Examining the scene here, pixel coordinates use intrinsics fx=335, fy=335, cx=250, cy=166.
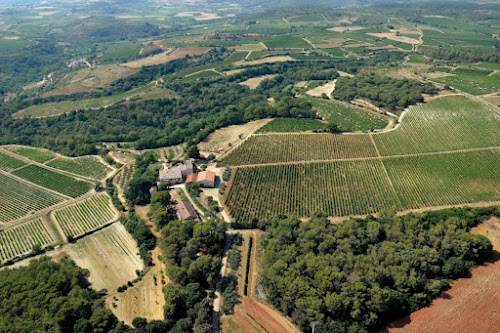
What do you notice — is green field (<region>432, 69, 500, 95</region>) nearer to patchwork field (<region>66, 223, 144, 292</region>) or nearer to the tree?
the tree

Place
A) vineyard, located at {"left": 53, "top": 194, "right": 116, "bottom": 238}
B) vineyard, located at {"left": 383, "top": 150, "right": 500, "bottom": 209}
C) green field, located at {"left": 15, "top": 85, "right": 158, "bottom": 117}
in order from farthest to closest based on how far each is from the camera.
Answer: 1. green field, located at {"left": 15, "top": 85, "right": 158, "bottom": 117}
2. vineyard, located at {"left": 383, "top": 150, "right": 500, "bottom": 209}
3. vineyard, located at {"left": 53, "top": 194, "right": 116, "bottom": 238}

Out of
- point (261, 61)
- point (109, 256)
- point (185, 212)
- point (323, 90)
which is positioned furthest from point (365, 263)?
point (261, 61)

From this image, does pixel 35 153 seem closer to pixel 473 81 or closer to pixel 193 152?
pixel 193 152

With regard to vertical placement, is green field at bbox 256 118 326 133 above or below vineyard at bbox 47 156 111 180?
above

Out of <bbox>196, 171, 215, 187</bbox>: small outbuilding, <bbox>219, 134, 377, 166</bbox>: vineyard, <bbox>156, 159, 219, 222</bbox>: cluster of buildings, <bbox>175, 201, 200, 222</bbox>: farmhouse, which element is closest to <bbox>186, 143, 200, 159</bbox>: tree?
<bbox>156, 159, 219, 222</bbox>: cluster of buildings

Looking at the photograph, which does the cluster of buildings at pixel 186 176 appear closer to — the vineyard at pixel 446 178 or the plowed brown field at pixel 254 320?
the plowed brown field at pixel 254 320

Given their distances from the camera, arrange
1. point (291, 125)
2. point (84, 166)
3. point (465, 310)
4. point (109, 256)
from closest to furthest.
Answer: point (465, 310), point (109, 256), point (84, 166), point (291, 125)
